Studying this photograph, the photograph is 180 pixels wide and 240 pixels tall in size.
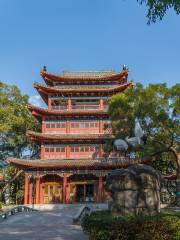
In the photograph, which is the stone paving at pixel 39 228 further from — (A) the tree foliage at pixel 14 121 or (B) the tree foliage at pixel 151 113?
(A) the tree foliage at pixel 14 121

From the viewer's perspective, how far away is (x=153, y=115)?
21.7m

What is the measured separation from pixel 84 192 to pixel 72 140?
15.1ft

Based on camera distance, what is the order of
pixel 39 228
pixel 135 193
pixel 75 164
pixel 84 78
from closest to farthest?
pixel 135 193 < pixel 39 228 < pixel 75 164 < pixel 84 78

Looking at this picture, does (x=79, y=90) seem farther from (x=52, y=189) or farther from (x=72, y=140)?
(x=52, y=189)

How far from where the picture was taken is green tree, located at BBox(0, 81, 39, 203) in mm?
34719

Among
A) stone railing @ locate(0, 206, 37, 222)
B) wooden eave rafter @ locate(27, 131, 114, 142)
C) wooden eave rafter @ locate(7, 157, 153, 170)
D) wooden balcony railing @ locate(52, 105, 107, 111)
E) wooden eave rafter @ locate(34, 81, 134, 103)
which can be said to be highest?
wooden eave rafter @ locate(34, 81, 134, 103)

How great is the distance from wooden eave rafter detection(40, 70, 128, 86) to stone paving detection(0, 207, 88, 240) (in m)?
14.8

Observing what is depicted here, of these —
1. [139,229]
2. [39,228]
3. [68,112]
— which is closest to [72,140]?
[68,112]

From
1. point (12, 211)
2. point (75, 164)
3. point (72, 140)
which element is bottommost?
point (12, 211)

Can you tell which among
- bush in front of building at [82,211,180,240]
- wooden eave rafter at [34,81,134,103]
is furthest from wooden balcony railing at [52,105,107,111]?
bush in front of building at [82,211,180,240]

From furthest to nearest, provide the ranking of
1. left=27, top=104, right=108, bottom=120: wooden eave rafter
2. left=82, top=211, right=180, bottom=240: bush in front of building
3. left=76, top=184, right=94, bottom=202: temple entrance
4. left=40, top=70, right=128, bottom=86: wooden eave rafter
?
left=40, top=70, right=128, bottom=86: wooden eave rafter
left=27, top=104, right=108, bottom=120: wooden eave rafter
left=76, top=184, right=94, bottom=202: temple entrance
left=82, top=211, right=180, bottom=240: bush in front of building

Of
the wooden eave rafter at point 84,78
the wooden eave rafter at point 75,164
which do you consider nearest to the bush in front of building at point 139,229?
the wooden eave rafter at point 75,164

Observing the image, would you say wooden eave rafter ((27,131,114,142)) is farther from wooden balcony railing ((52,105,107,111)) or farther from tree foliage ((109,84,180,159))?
tree foliage ((109,84,180,159))

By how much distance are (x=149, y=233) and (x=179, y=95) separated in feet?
49.4
